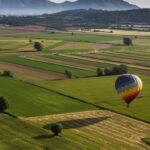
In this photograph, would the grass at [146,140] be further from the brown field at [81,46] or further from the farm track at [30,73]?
the brown field at [81,46]

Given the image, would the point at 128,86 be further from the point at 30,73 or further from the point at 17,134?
the point at 30,73

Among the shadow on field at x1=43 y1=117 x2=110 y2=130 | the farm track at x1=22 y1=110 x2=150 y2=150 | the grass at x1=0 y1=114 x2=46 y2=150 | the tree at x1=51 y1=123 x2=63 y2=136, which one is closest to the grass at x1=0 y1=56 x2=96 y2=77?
the farm track at x1=22 y1=110 x2=150 y2=150

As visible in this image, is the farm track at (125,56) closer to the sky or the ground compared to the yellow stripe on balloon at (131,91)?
closer to the ground

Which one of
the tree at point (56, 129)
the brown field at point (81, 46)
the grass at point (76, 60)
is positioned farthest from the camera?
the brown field at point (81, 46)

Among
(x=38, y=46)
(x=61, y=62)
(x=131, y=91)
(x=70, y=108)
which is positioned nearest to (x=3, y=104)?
(x=70, y=108)

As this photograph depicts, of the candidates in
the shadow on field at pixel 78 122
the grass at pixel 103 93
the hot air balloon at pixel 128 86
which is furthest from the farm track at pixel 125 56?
the shadow on field at pixel 78 122

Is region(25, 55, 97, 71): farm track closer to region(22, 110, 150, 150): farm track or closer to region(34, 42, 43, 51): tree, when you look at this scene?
region(34, 42, 43, 51): tree

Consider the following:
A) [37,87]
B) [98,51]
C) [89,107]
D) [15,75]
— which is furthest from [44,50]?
[89,107]
